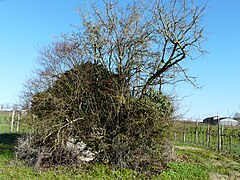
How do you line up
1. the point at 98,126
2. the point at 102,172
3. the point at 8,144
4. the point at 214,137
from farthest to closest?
the point at 214,137, the point at 8,144, the point at 98,126, the point at 102,172

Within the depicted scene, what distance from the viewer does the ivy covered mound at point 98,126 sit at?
11.0 metres

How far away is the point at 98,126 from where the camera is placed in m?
11.4

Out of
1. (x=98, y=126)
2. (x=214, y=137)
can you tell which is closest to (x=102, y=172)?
(x=98, y=126)

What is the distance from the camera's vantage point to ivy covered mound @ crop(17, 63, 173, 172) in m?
11.0

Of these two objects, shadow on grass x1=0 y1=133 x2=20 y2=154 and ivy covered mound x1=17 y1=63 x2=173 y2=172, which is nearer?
ivy covered mound x1=17 y1=63 x2=173 y2=172

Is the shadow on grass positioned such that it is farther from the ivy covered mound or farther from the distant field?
the distant field

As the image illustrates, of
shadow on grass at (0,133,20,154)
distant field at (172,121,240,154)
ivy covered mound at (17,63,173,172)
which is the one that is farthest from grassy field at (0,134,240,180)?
distant field at (172,121,240,154)

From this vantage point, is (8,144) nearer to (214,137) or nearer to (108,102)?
(108,102)

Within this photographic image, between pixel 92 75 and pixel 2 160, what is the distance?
4686mm

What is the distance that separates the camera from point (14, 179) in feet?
27.4

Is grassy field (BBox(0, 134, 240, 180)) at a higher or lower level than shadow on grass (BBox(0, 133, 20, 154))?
lower

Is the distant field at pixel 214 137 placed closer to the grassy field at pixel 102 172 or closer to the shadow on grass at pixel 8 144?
the grassy field at pixel 102 172

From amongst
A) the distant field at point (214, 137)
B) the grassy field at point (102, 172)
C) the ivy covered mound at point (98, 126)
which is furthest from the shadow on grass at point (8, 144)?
the distant field at point (214, 137)

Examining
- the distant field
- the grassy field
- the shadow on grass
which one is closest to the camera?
the grassy field
